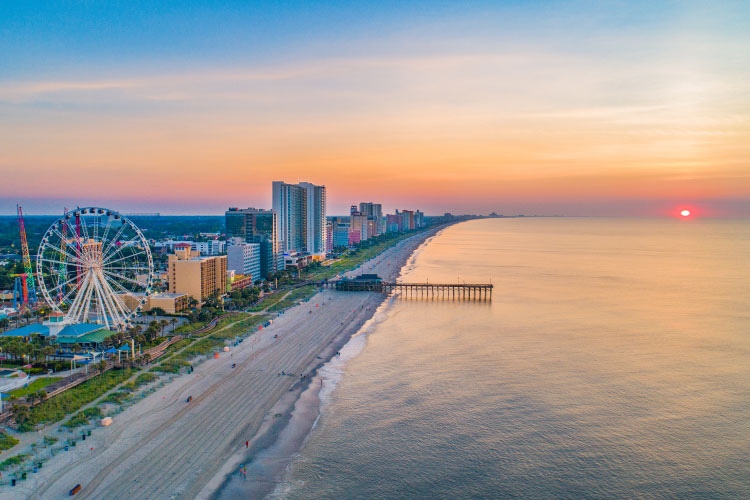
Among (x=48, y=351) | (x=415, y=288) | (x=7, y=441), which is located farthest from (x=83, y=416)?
(x=415, y=288)

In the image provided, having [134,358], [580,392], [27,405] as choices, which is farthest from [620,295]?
[27,405]

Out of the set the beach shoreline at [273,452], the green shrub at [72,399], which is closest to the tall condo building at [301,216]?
the green shrub at [72,399]

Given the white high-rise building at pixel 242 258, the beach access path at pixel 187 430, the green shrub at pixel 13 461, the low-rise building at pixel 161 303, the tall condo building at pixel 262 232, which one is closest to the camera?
the beach access path at pixel 187 430

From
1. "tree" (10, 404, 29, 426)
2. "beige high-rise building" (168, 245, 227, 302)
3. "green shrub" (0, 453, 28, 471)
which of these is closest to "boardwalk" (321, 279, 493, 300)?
"beige high-rise building" (168, 245, 227, 302)

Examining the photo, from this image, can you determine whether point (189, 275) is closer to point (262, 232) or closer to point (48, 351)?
point (48, 351)

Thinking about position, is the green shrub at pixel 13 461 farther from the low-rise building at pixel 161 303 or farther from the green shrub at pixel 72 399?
the low-rise building at pixel 161 303

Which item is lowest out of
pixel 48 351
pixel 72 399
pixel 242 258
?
pixel 72 399
